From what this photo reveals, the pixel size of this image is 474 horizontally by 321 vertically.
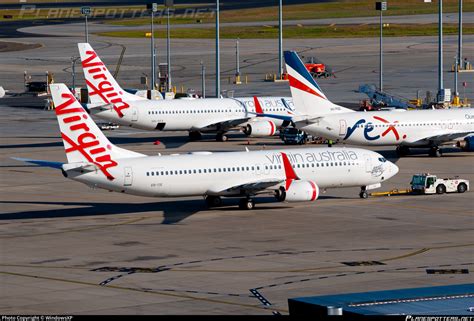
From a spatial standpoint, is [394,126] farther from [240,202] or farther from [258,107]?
[240,202]

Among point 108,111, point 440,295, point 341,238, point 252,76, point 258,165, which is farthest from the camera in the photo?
point 252,76

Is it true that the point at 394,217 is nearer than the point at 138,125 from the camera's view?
Yes

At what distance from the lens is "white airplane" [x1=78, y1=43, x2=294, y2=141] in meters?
115

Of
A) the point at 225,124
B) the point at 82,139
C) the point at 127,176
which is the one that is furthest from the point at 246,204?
the point at 225,124

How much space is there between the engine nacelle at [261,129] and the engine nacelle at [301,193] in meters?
40.0

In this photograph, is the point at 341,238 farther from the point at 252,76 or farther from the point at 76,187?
the point at 252,76

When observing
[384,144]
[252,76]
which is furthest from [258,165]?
[252,76]

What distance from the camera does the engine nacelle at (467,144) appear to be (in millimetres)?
107562

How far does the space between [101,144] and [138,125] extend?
43.8 m

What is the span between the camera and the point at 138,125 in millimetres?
117375

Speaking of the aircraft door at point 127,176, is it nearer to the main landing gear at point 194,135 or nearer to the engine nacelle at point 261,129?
the engine nacelle at point 261,129

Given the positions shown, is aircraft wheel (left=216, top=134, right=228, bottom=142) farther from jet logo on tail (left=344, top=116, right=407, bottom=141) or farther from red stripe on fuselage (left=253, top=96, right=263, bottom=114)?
jet logo on tail (left=344, top=116, right=407, bottom=141)

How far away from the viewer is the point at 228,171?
77688 mm

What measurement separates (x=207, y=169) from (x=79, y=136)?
28.2 ft
